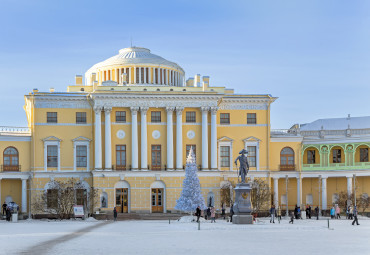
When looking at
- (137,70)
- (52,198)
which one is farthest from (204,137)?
(52,198)

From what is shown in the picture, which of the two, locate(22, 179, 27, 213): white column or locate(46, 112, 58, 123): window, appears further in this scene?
locate(46, 112, 58, 123): window

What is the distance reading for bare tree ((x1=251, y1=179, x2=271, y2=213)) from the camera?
6153 cm

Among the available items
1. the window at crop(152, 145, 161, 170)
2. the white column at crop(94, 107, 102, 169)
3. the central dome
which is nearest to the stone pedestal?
the window at crop(152, 145, 161, 170)

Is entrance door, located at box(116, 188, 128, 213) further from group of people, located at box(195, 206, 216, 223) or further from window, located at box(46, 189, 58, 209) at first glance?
group of people, located at box(195, 206, 216, 223)

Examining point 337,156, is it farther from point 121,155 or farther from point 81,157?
point 81,157

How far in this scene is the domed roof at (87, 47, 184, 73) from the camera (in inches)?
2808

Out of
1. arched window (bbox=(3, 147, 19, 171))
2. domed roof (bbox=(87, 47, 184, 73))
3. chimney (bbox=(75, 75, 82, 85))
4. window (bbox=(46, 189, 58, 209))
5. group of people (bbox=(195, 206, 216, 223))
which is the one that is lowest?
group of people (bbox=(195, 206, 216, 223))

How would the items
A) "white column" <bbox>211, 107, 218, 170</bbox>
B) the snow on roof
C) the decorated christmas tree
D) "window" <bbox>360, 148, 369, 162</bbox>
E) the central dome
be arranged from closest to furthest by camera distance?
the decorated christmas tree → "white column" <bbox>211, 107, 218, 170</bbox> → "window" <bbox>360, 148, 369, 162</bbox> → the central dome → the snow on roof

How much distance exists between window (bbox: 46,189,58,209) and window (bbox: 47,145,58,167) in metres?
2.74

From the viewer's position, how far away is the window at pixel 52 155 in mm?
65125

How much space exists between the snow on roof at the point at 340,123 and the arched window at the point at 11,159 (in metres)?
35.0

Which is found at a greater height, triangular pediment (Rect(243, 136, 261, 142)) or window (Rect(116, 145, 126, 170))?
triangular pediment (Rect(243, 136, 261, 142))

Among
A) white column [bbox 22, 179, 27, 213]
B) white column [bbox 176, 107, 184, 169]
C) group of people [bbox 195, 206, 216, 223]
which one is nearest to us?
group of people [bbox 195, 206, 216, 223]

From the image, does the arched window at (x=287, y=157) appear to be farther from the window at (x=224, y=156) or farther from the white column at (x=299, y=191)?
the window at (x=224, y=156)
